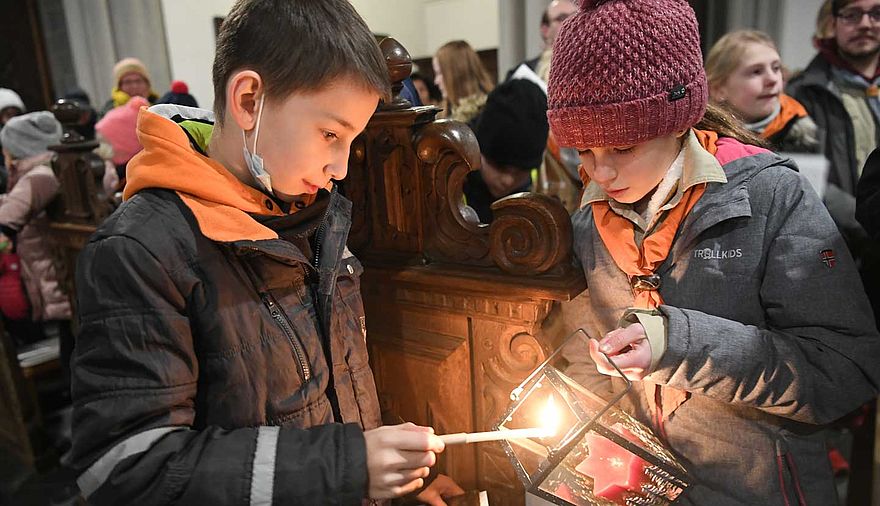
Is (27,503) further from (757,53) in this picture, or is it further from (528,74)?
(757,53)

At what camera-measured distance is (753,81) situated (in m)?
2.12

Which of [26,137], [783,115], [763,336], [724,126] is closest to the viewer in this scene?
[763,336]

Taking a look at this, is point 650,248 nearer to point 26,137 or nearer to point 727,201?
point 727,201

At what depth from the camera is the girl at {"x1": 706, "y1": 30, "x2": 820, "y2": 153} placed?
2.09 m

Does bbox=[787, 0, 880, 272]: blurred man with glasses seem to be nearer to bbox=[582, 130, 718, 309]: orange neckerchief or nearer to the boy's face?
bbox=[582, 130, 718, 309]: orange neckerchief

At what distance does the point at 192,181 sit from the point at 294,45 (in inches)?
10.9

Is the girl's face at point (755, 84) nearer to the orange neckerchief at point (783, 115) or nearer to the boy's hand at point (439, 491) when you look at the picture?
the orange neckerchief at point (783, 115)

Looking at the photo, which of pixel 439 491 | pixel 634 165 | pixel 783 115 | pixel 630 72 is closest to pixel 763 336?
pixel 634 165

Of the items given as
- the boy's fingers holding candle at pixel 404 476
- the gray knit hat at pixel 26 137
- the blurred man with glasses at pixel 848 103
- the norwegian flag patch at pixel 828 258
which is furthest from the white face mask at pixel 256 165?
the gray knit hat at pixel 26 137

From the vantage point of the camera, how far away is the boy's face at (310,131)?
1.01 metres

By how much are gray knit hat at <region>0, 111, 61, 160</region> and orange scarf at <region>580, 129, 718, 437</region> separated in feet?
10.3

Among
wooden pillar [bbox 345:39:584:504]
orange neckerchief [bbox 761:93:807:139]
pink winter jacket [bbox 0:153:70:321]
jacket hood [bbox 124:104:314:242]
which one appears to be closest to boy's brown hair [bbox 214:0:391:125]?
jacket hood [bbox 124:104:314:242]

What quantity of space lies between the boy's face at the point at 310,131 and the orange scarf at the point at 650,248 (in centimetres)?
55

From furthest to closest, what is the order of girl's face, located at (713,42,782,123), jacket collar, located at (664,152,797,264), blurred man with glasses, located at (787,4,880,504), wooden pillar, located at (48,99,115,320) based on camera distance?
wooden pillar, located at (48,99,115,320) < blurred man with glasses, located at (787,4,880,504) < girl's face, located at (713,42,782,123) < jacket collar, located at (664,152,797,264)
